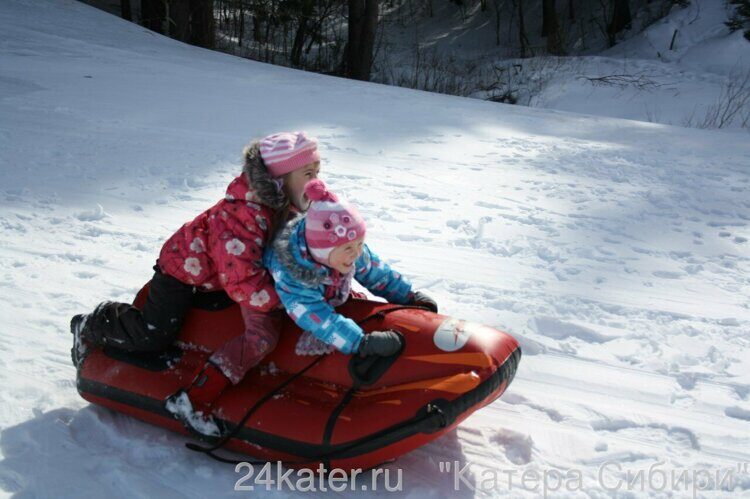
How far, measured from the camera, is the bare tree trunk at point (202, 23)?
12008 millimetres

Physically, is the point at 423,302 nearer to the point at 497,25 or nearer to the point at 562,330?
the point at 562,330

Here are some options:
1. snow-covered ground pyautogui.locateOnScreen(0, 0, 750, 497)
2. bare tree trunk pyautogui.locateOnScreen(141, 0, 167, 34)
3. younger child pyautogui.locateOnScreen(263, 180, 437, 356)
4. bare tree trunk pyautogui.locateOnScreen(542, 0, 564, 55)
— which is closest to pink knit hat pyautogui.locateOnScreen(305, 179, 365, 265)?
younger child pyautogui.locateOnScreen(263, 180, 437, 356)

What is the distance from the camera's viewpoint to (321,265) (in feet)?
7.37

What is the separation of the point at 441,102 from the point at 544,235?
13.0ft

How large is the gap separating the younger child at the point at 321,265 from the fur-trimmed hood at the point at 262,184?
14 centimetres

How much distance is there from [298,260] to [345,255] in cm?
15

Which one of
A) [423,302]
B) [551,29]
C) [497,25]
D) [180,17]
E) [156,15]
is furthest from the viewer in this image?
[497,25]

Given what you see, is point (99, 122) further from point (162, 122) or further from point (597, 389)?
point (597, 389)

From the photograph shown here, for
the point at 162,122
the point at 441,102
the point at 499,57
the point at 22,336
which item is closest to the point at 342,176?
the point at 162,122

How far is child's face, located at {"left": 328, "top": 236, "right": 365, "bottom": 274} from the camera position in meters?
2.19

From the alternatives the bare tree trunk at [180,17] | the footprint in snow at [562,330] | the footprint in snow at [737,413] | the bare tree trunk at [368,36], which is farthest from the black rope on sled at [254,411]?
the bare tree trunk at [180,17]

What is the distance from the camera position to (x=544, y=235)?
4074 mm

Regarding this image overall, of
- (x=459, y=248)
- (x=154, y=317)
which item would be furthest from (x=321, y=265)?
(x=459, y=248)

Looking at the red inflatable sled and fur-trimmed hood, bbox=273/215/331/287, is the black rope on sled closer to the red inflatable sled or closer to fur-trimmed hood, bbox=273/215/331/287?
the red inflatable sled
